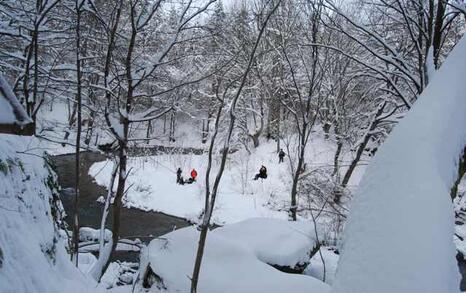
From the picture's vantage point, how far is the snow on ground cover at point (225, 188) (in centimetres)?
1452

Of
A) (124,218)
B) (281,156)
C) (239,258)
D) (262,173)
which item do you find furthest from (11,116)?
(281,156)

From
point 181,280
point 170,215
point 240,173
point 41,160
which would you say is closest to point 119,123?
point 41,160

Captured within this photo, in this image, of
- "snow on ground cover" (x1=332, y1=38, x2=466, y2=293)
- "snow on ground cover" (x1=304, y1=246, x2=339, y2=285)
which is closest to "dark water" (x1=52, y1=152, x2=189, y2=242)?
"snow on ground cover" (x1=304, y1=246, x2=339, y2=285)

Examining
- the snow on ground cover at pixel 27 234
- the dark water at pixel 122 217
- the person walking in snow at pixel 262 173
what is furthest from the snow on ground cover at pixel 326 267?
the person walking in snow at pixel 262 173

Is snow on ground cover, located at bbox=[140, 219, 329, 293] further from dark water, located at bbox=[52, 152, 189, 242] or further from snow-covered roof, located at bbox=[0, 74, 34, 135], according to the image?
dark water, located at bbox=[52, 152, 189, 242]

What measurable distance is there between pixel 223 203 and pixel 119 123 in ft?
33.7

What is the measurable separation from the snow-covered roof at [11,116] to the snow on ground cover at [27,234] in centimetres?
62

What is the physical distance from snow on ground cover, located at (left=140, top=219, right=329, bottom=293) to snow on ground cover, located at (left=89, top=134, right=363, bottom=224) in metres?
5.14

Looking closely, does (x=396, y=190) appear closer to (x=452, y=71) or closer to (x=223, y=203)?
(x=452, y=71)

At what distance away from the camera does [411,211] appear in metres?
1.03

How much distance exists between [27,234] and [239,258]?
13.4 ft

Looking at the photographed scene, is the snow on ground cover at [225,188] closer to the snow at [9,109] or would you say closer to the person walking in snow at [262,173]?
the person walking in snow at [262,173]

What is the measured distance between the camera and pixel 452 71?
1604mm

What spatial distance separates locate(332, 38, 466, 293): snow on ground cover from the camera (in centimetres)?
90
